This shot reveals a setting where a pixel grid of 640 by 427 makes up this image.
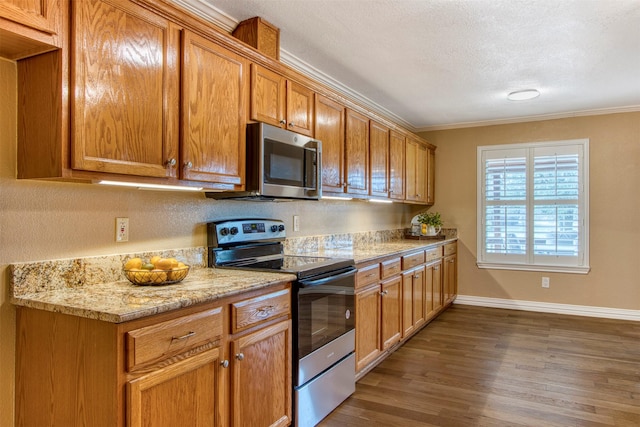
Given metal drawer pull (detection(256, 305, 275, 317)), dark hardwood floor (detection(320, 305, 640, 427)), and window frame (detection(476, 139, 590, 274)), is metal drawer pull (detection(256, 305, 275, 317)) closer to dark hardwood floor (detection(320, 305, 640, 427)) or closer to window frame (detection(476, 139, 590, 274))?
dark hardwood floor (detection(320, 305, 640, 427))

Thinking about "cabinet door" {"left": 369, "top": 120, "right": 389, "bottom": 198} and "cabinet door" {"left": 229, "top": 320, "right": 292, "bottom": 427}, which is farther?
"cabinet door" {"left": 369, "top": 120, "right": 389, "bottom": 198}

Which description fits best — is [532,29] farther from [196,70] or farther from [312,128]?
[196,70]

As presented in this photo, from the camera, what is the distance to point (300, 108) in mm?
2762

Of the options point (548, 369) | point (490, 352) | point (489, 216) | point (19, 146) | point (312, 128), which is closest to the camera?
point (19, 146)

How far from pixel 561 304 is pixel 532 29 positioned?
139 inches

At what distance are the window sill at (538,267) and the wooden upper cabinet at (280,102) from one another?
346cm

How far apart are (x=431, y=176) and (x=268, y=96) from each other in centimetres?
351

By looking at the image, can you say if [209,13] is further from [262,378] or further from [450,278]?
[450,278]

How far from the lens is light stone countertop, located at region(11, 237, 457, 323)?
1.44 meters

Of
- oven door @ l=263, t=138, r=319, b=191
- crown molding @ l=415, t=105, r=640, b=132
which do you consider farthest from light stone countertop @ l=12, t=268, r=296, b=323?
crown molding @ l=415, t=105, r=640, b=132

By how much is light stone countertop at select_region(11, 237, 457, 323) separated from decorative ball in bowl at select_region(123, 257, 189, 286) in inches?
1.1

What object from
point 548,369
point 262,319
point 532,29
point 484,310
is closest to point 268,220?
point 262,319

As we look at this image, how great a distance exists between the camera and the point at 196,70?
6.50 feet

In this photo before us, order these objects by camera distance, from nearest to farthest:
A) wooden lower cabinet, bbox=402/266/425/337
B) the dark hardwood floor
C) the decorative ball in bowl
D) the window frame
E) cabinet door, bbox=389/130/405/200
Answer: the decorative ball in bowl → the dark hardwood floor → wooden lower cabinet, bbox=402/266/425/337 → cabinet door, bbox=389/130/405/200 → the window frame
